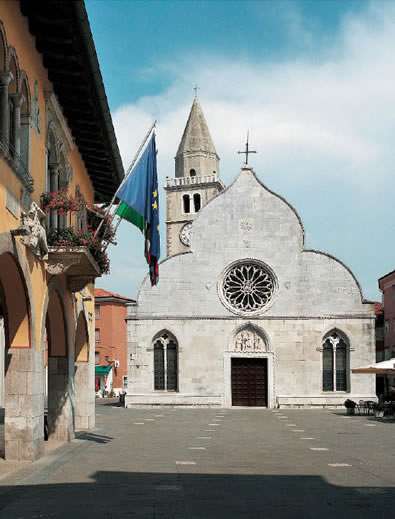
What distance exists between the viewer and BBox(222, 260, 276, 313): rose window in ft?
134

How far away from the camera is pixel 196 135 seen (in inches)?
2815

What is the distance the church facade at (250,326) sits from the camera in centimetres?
4012

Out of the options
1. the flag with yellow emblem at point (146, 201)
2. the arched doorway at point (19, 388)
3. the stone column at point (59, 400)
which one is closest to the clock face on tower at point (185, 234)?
the flag with yellow emblem at point (146, 201)

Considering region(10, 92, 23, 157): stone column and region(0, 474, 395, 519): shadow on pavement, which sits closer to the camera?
A: region(0, 474, 395, 519): shadow on pavement

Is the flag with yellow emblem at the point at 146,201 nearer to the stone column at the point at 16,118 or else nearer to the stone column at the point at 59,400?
the stone column at the point at 59,400

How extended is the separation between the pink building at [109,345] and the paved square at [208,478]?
43105mm

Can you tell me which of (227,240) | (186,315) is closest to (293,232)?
(227,240)

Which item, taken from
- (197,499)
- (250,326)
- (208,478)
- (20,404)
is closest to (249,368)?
(250,326)

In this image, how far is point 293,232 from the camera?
1641 inches

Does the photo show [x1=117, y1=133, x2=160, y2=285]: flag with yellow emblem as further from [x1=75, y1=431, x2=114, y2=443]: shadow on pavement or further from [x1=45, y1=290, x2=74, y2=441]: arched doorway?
[x1=75, y1=431, x2=114, y2=443]: shadow on pavement

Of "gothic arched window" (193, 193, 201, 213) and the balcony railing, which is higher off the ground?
"gothic arched window" (193, 193, 201, 213)

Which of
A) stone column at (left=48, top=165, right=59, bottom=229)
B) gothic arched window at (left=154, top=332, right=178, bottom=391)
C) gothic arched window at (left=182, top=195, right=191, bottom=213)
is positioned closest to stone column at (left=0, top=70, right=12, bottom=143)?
stone column at (left=48, top=165, right=59, bottom=229)

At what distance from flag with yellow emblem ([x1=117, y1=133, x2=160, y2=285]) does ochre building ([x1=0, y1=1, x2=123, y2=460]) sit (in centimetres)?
106

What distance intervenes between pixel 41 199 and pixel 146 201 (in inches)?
143
